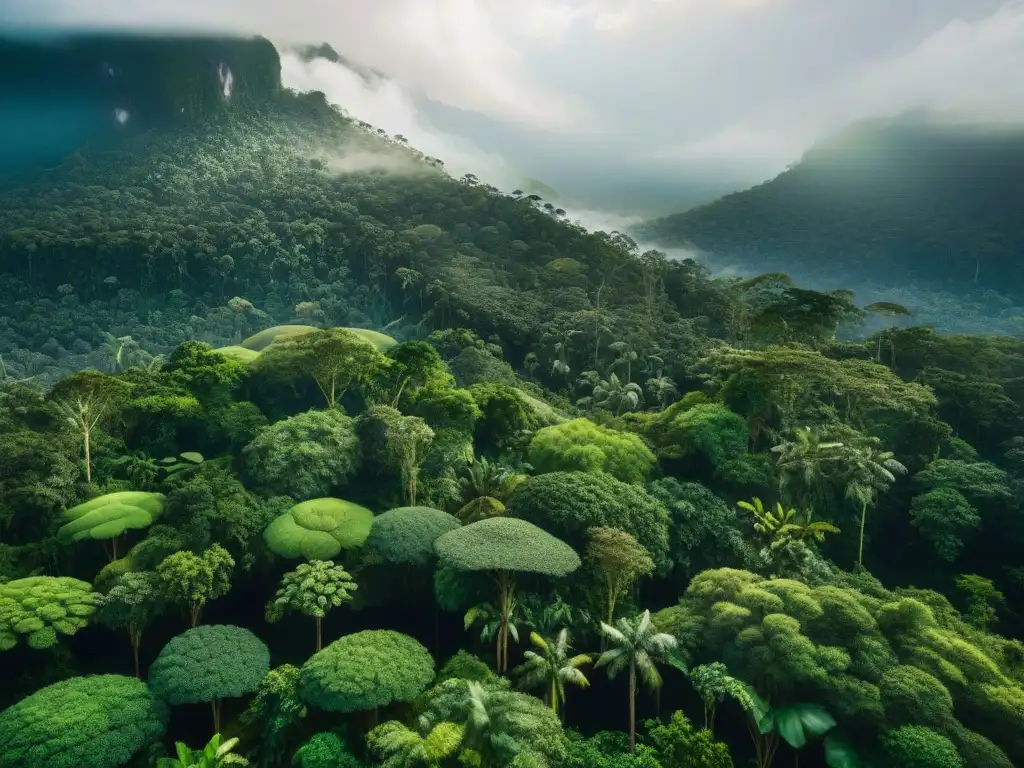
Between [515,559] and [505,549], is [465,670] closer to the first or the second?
[515,559]

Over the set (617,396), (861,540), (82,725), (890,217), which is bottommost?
(82,725)

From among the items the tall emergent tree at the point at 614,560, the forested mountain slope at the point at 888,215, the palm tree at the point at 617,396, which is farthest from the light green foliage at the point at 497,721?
the forested mountain slope at the point at 888,215

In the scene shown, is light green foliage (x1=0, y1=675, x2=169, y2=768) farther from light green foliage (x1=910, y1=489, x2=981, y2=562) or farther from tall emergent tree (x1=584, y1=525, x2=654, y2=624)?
light green foliage (x1=910, y1=489, x2=981, y2=562)

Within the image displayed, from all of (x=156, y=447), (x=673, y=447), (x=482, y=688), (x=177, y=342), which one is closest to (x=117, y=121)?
(x=177, y=342)

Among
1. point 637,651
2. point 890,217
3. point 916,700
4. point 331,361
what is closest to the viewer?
point 916,700

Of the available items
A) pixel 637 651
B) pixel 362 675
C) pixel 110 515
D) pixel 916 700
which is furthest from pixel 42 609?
pixel 916 700

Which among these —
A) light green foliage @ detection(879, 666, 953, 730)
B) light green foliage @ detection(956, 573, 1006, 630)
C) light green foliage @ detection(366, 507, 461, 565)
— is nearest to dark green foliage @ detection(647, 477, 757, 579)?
light green foliage @ detection(879, 666, 953, 730)

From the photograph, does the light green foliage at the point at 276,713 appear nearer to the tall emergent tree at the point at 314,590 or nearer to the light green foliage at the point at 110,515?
the tall emergent tree at the point at 314,590
